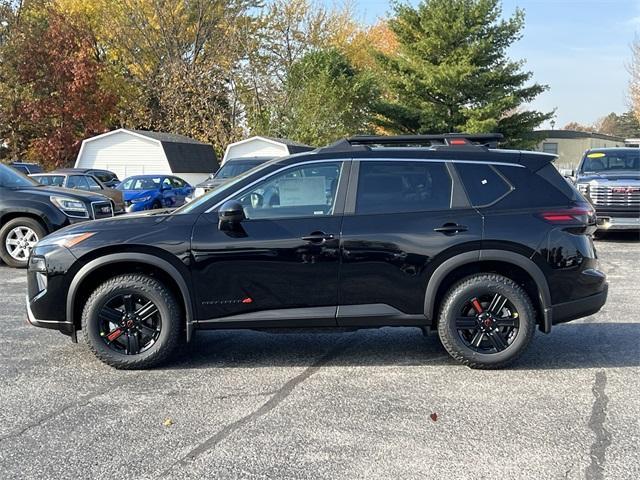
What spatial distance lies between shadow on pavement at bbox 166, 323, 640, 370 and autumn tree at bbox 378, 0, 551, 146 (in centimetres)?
2593

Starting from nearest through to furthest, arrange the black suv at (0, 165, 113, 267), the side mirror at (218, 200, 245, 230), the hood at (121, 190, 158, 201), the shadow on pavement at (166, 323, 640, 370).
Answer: the side mirror at (218, 200, 245, 230) → the shadow on pavement at (166, 323, 640, 370) → the black suv at (0, 165, 113, 267) → the hood at (121, 190, 158, 201)

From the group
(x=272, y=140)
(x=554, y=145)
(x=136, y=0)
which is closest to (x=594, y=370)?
(x=272, y=140)

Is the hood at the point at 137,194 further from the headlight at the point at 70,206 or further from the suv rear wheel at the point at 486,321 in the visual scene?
the suv rear wheel at the point at 486,321

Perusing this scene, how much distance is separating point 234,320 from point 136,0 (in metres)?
42.1

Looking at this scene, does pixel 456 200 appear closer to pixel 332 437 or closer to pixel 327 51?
pixel 332 437

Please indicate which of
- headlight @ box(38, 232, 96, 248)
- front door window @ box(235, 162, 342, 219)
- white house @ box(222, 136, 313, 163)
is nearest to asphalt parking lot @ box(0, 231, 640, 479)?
headlight @ box(38, 232, 96, 248)

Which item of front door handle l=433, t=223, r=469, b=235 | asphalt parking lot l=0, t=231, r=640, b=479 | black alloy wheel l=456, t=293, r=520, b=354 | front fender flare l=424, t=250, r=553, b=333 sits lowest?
asphalt parking lot l=0, t=231, r=640, b=479

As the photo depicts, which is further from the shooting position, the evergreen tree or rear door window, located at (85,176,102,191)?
the evergreen tree

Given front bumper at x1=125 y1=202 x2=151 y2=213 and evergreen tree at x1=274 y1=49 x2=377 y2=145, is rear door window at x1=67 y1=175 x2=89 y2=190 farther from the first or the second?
evergreen tree at x1=274 y1=49 x2=377 y2=145

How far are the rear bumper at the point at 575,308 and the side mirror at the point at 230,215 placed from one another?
2558 mm

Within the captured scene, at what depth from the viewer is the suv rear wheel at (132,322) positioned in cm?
517

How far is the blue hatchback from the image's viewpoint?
71.1 feet

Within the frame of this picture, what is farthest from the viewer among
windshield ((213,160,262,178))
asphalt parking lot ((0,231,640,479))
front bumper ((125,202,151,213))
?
front bumper ((125,202,151,213))

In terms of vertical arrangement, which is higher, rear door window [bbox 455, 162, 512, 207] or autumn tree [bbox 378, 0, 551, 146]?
autumn tree [bbox 378, 0, 551, 146]
